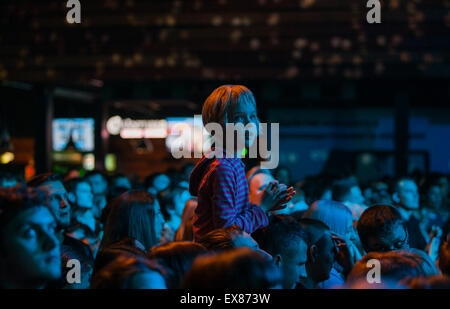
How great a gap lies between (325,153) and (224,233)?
9.60m

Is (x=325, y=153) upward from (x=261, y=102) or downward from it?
downward

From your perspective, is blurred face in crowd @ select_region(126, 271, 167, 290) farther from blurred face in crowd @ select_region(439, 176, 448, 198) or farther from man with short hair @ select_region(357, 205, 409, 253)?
blurred face in crowd @ select_region(439, 176, 448, 198)

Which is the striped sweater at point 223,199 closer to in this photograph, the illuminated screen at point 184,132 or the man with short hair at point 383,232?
the man with short hair at point 383,232

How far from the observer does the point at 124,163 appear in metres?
17.5

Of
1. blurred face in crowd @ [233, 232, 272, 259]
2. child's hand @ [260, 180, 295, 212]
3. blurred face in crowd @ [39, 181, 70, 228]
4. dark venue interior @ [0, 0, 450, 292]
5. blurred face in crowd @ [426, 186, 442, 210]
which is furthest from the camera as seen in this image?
blurred face in crowd @ [426, 186, 442, 210]

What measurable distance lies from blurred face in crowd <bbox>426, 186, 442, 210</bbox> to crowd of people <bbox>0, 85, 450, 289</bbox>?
7.25ft

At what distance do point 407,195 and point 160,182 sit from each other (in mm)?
2960

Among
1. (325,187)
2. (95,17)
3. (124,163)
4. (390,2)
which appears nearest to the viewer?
(325,187)

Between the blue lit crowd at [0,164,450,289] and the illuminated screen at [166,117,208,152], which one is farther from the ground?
the illuminated screen at [166,117,208,152]

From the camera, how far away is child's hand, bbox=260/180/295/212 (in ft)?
7.03

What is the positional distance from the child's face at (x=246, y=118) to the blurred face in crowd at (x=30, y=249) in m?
0.91

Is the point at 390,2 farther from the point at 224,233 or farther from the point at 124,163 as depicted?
the point at 124,163

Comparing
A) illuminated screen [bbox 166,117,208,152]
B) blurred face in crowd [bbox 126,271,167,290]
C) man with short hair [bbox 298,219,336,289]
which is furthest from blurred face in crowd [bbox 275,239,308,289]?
illuminated screen [bbox 166,117,208,152]
